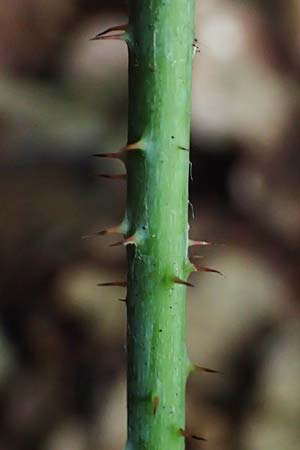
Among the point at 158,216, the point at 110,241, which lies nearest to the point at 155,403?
the point at 158,216

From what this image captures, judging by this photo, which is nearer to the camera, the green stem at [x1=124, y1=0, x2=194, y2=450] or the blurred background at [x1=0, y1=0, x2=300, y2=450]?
the green stem at [x1=124, y1=0, x2=194, y2=450]

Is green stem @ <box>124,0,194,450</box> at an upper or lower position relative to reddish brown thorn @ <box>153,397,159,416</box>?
upper

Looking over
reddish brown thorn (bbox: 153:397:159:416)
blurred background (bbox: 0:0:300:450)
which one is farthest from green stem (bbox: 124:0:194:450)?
blurred background (bbox: 0:0:300:450)

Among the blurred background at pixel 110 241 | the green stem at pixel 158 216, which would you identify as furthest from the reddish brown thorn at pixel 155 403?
the blurred background at pixel 110 241

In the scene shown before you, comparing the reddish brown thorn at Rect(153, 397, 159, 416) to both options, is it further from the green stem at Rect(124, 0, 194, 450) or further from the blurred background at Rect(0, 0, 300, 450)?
the blurred background at Rect(0, 0, 300, 450)

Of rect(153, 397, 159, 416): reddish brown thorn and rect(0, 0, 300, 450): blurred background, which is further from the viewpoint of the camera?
rect(0, 0, 300, 450): blurred background

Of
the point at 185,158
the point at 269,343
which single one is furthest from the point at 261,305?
the point at 185,158
